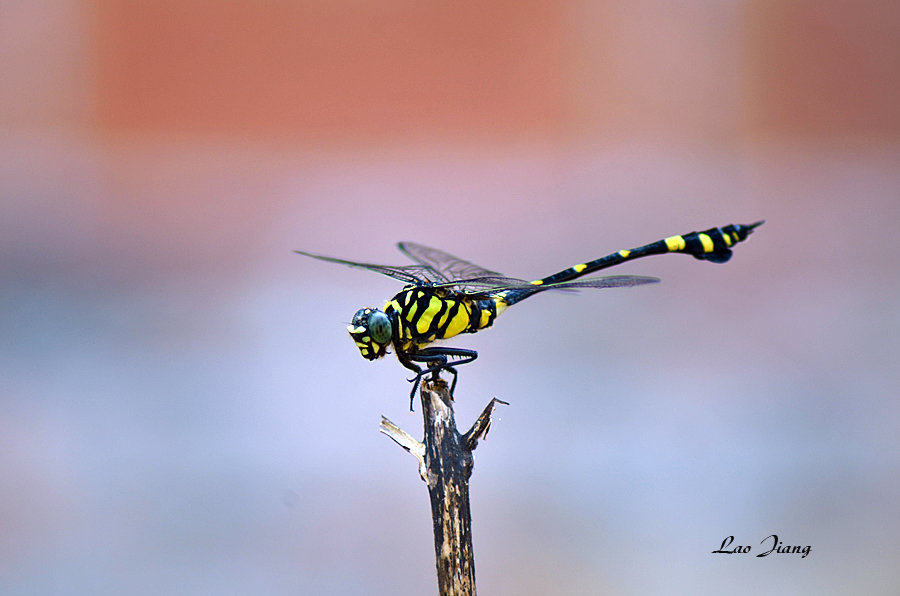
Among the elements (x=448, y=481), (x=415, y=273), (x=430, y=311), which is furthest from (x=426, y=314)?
(x=448, y=481)

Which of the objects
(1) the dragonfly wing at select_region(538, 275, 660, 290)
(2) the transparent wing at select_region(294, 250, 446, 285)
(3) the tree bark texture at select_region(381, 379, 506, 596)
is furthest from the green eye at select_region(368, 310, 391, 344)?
(1) the dragonfly wing at select_region(538, 275, 660, 290)

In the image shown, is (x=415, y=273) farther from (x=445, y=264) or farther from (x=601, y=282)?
(x=601, y=282)

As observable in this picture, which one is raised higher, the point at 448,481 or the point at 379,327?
the point at 379,327

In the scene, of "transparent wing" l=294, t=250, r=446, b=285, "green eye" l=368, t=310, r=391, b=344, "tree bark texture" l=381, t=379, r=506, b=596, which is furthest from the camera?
"transparent wing" l=294, t=250, r=446, b=285

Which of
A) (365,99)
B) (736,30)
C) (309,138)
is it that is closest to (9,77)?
(309,138)

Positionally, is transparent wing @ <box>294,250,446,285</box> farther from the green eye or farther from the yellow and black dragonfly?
the green eye

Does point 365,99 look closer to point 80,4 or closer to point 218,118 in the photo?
point 218,118

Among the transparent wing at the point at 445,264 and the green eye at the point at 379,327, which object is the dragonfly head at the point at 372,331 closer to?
the green eye at the point at 379,327
